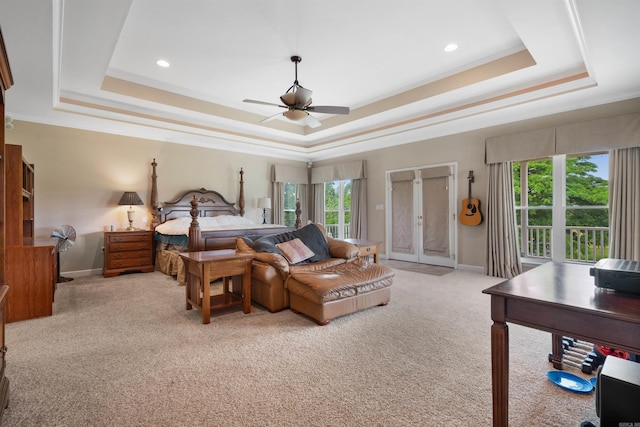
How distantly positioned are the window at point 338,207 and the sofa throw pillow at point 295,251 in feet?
12.7

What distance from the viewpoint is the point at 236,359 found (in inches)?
88.7

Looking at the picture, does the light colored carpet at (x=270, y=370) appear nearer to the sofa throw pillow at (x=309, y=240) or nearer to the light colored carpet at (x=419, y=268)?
the sofa throw pillow at (x=309, y=240)

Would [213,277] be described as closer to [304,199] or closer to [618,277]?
[618,277]

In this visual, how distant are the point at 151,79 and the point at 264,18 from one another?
7.77 ft

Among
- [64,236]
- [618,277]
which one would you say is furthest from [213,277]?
[64,236]

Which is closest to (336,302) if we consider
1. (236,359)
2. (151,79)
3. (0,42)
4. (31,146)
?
(236,359)

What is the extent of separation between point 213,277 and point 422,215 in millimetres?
4452

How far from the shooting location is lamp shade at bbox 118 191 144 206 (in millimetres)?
5133

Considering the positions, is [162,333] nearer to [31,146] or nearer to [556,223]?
[31,146]

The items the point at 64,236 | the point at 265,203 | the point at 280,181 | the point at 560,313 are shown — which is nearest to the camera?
the point at 560,313

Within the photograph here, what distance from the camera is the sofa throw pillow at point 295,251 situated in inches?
140

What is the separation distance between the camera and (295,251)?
3.63 metres

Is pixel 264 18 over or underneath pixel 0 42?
over

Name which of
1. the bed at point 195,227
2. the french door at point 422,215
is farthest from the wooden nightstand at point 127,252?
the french door at point 422,215
